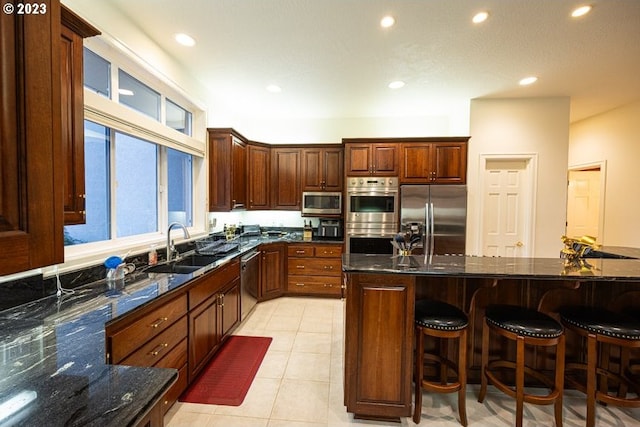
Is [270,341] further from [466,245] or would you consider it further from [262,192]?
[466,245]

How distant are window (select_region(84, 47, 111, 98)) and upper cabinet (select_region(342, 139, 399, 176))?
2903 mm

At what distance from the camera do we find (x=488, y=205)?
4.24m

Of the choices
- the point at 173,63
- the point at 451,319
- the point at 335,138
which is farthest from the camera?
the point at 335,138

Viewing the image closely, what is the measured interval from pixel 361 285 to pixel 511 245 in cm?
355

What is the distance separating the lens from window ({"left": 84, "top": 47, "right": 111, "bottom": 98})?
6.82 feet

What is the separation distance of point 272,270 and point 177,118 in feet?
7.80

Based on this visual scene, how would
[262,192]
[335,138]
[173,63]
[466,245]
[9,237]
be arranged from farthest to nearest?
1. [335,138]
2. [262,192]
3. [466,245]
4. [173,63]
5. [9,237]

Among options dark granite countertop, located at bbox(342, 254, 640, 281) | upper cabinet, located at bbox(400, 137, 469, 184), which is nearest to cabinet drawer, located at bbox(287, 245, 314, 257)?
upper cabinet, located at bbox(400, 137, 469, 184)

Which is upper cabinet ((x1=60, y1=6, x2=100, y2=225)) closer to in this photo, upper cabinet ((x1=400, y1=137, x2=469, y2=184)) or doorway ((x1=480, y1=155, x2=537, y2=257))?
upper cabinet ((x1=400, y1=137, x2=469, y2=184))

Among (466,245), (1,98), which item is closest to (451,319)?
(1,98)

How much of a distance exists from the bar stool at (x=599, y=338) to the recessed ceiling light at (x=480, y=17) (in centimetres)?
238

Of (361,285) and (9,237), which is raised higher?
(9,237)

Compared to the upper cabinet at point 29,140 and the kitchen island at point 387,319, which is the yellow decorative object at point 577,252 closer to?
the kitchen island at point 387,319

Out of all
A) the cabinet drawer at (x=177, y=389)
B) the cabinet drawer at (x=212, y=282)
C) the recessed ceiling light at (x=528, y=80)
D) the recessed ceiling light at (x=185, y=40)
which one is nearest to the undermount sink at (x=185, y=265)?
the cabinet drawer at (x=212, y=282)
